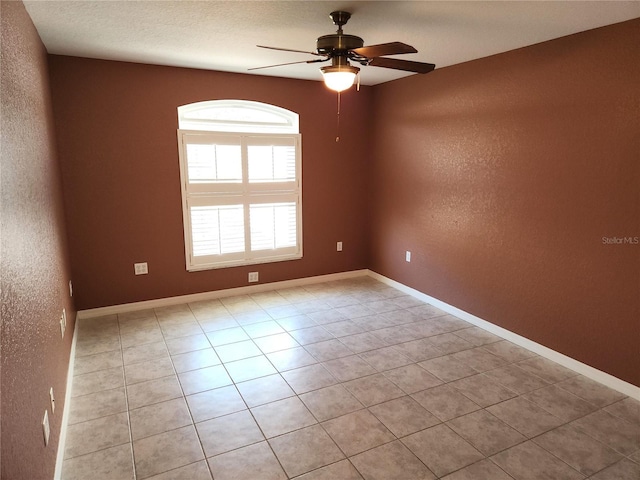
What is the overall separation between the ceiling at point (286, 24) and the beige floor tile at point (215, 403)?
2.48 metres

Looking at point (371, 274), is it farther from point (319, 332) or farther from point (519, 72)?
point (519, 72)

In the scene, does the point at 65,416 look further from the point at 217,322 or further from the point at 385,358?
the point at 385,358

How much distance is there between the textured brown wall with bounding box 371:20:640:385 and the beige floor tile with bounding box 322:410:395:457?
5.73 ft

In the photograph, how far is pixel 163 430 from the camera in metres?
2.43

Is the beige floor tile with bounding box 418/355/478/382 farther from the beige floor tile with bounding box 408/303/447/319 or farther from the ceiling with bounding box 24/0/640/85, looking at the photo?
the ceiling with bounding box 24/0/640/85

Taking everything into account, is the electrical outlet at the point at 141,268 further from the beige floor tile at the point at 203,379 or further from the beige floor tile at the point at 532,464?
the beige floor tile at the point at 532,464

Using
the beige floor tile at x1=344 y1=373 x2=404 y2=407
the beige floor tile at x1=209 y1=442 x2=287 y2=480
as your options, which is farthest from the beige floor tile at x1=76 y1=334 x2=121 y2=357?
the beige floor tile at x1=344 y1=373 x2=404 y2=407

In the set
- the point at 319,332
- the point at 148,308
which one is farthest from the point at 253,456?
the point at 148,308

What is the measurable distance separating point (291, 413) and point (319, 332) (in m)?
1.24

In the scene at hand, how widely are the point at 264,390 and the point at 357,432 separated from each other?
749mm

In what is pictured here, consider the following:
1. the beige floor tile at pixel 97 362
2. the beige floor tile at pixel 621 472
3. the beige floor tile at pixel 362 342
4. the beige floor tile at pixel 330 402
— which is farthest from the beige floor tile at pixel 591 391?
the beige floor tile at pixel 97 362

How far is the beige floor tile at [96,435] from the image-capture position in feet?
7.42

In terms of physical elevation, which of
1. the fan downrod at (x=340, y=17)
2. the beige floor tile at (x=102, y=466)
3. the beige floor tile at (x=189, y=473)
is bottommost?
the beige floor tile at (x=189, y=473)

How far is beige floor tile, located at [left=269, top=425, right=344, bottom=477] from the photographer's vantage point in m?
2.16
